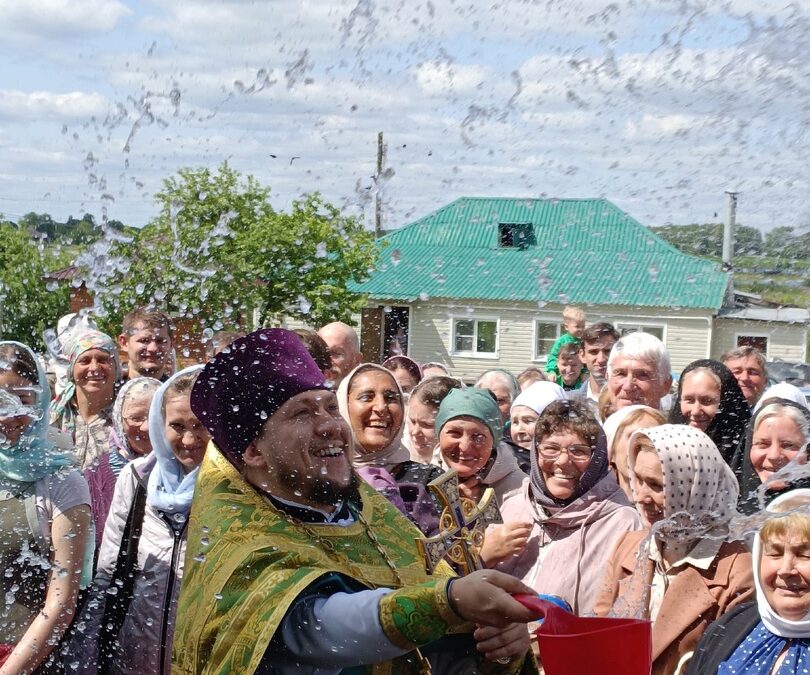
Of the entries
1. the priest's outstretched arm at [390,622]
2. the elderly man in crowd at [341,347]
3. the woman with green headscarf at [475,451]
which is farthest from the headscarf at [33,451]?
the priest's outstretched arm at [390,622]

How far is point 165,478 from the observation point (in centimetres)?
391

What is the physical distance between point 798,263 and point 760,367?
1925 millimetres

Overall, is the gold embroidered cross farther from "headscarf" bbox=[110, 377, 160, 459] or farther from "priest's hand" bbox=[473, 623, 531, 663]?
"headscarf" bbox=[110, 377, 160, 459]

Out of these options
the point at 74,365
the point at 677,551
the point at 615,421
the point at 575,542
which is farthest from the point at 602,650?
the point at 74,365

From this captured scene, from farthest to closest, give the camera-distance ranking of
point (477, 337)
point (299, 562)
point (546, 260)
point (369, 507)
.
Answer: point (477, 337) < point (546, 260) < point (369, 507) < point (299, 562)

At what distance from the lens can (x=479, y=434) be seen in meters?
4.46

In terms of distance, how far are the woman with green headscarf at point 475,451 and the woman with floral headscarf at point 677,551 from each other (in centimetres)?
76

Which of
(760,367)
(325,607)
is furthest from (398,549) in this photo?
(760,367)

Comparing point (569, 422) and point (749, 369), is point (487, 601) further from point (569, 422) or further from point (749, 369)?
point (749, 369)

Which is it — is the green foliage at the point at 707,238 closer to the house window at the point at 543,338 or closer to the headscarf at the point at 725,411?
the headscarf at the point at 725,411

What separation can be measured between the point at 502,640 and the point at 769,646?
1063 mm

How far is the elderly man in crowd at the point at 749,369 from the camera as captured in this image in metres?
5.23

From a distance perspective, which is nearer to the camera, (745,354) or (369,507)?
(369,507)

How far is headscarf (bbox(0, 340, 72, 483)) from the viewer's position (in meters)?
4.02
